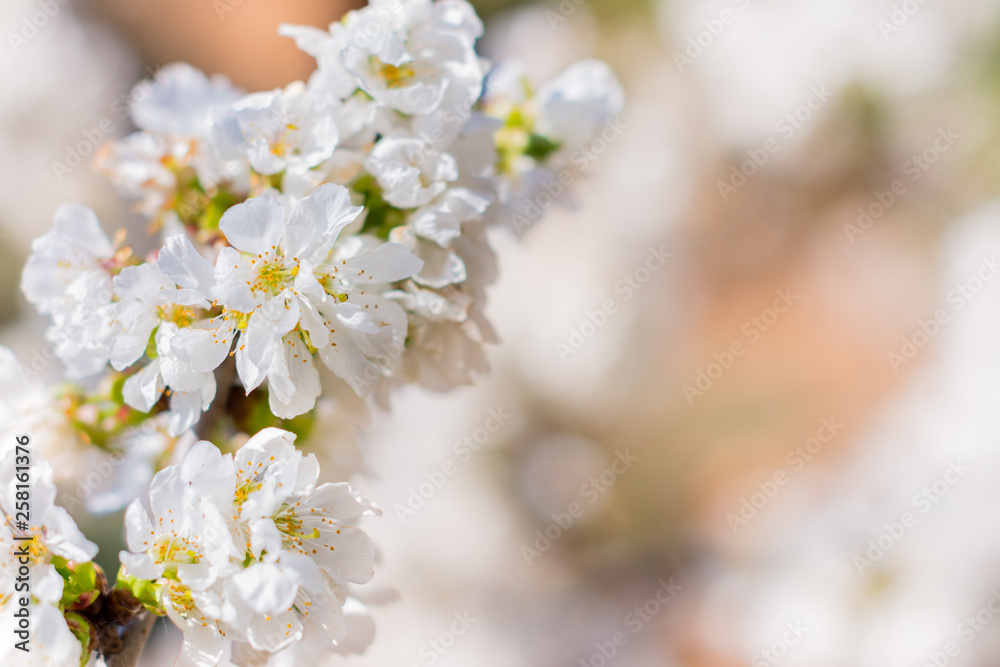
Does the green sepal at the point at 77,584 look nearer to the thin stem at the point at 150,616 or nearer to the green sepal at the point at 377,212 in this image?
the thin stem at the point at 150,616

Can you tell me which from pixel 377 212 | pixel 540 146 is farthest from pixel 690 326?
pixel 377 212

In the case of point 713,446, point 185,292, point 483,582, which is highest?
point 185,292

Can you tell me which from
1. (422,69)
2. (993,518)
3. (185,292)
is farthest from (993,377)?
(185,292)

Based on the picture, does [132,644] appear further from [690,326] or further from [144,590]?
[690,326]

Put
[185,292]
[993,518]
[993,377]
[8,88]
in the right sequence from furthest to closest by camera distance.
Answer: [8,88] < [993,377] < [993,518] < [185,292]

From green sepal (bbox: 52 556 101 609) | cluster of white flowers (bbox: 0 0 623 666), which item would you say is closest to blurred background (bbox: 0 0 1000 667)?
cluster of white flowers (bbox: 0 0 623 666)

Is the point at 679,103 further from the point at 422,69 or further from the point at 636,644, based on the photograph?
the point at 422,69

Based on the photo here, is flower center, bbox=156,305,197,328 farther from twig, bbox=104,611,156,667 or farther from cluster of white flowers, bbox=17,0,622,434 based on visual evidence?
twig, bbox=104,611,156,667
